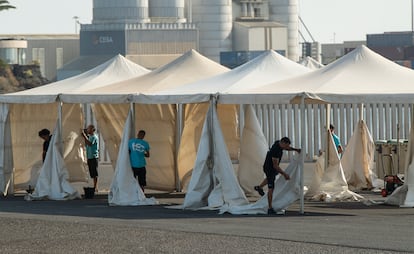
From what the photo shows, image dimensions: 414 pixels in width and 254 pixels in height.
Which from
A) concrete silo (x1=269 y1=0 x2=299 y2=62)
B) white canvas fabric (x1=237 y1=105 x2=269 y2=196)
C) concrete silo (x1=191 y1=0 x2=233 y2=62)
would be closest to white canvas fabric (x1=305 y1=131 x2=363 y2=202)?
white canvas fabric (x1=237 y1=105 x2=269 y2=196)

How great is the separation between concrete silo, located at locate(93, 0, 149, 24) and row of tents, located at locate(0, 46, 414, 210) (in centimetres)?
10764

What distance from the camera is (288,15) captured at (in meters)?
152

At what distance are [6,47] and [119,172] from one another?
11860 centimetres

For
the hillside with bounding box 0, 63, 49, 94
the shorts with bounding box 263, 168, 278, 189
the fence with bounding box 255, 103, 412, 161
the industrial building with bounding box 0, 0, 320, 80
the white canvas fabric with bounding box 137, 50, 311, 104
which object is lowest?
the shorts with bounding box 263, 168, 278, 189

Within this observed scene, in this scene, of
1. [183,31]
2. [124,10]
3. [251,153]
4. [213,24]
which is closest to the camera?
[251,153]

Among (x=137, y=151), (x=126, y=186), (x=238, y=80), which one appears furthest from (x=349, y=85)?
(x=126, y=186)

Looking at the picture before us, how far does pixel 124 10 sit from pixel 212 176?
384ft

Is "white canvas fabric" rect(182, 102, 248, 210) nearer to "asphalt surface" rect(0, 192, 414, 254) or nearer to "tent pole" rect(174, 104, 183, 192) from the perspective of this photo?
"asphalt surface" rect(0, 192, 414, 254)

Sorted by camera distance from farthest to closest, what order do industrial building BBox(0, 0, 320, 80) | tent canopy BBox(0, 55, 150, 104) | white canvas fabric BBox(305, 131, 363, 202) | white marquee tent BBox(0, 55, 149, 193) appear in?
1. industrial building BBox(0, 0, 320, 80)
2. white marquee tent BBox(0, 55, 149, 193)
3. tent canopy BBox(0, 55, 150, 104)
4. white canvas fabric BBox(305, 131, 363, 202)

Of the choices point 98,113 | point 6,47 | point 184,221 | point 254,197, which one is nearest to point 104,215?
point 184,221

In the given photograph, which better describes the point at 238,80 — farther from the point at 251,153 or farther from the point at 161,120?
the point at 161,120

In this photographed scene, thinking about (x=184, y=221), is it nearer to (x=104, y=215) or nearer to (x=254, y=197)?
(x=104, y=215)

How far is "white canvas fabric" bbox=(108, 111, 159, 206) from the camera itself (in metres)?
26.4

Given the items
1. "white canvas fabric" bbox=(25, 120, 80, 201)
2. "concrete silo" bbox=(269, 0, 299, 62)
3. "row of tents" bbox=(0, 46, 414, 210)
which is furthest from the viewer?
"concrete silo" bbox=(269, 0, 299, 62)
